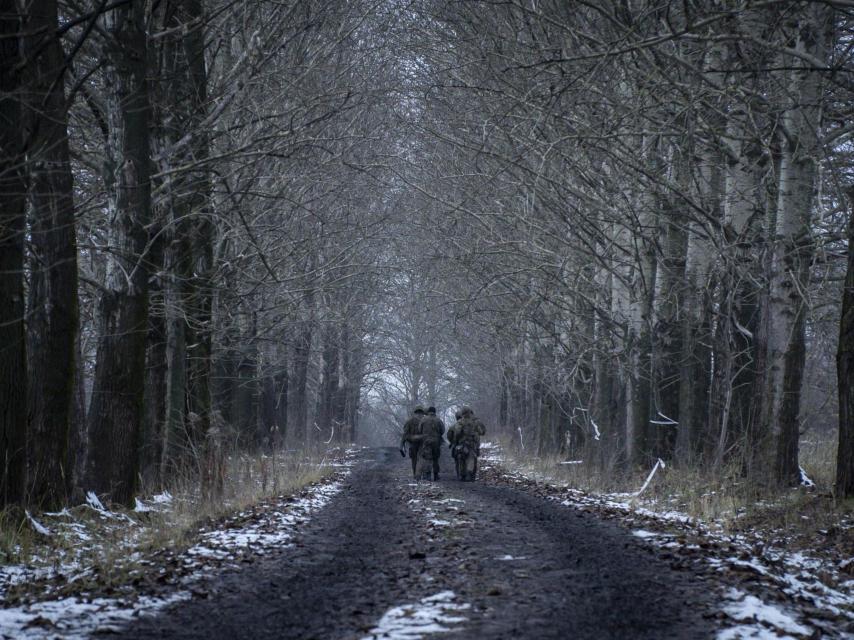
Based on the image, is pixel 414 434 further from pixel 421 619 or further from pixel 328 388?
pixel 328 388

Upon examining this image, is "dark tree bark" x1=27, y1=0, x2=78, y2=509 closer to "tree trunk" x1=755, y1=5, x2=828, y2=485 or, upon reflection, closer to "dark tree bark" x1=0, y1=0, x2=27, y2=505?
"dark tree bark" x1=0, y1=0, x2=27, y2=505

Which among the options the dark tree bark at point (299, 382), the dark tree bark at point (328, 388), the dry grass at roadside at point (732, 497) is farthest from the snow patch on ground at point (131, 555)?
the dark tree bark at point (328, 388)

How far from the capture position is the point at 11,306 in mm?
8930

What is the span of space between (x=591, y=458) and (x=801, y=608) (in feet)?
46.2

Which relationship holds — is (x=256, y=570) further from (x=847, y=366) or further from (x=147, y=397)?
(x=147, y=397)

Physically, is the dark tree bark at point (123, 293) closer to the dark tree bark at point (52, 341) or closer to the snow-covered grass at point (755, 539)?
the dark tree bark at point (52, 341)

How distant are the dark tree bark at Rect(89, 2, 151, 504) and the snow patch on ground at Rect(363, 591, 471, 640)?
702 cm

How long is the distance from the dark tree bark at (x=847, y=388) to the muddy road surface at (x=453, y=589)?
2531mm

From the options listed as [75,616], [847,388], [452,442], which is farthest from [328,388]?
[75,616]

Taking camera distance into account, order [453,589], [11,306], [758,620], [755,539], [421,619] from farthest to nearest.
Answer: [755,539] < [11,306] < [453,589] < [421,619] < [758,620]

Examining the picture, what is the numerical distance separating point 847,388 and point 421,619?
6.27 m

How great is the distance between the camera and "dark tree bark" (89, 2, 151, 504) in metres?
12.2

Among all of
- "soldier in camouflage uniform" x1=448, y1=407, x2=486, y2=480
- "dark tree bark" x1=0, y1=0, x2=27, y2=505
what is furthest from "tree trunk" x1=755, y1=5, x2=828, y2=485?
"soldier in camouflage uniform" x1=448, y1=407, x2=486, y2=480

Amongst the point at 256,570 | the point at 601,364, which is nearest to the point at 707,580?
the point at 256,570
